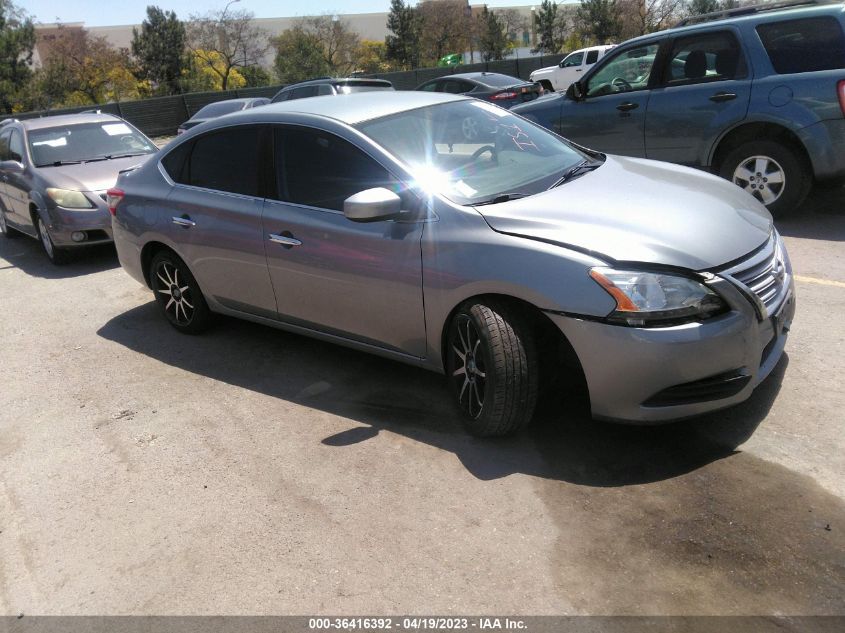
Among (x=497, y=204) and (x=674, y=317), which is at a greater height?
(x=497, y=204)

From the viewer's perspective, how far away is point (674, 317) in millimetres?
3119

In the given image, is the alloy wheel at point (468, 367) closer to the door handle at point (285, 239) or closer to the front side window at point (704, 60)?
the door handle at point (285, 239)

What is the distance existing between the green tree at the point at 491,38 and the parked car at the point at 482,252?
168 ft

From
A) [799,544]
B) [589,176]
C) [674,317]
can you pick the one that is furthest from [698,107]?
[799,544]

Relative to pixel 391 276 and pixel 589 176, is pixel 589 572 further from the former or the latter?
pixel 589 176

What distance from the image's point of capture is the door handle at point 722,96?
676 cm

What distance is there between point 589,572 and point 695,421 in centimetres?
125

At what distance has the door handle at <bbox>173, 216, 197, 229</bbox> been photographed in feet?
16.5

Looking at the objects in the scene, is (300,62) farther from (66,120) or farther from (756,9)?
(756,9)

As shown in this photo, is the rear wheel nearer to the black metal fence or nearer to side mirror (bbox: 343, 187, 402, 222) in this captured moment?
side mirror (bbox: 343, 187, 402, 222)

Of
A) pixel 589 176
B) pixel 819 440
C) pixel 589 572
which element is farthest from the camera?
pixel 589 176

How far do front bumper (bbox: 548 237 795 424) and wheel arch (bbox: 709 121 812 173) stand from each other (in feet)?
12.9

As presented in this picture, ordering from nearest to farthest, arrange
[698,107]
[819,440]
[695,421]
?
[819,440] → [695,421] → [698,107]

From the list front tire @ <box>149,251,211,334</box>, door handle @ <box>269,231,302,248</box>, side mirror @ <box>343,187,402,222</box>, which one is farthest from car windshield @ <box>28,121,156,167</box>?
side mirror @ <box>343,187,402,222</box>
